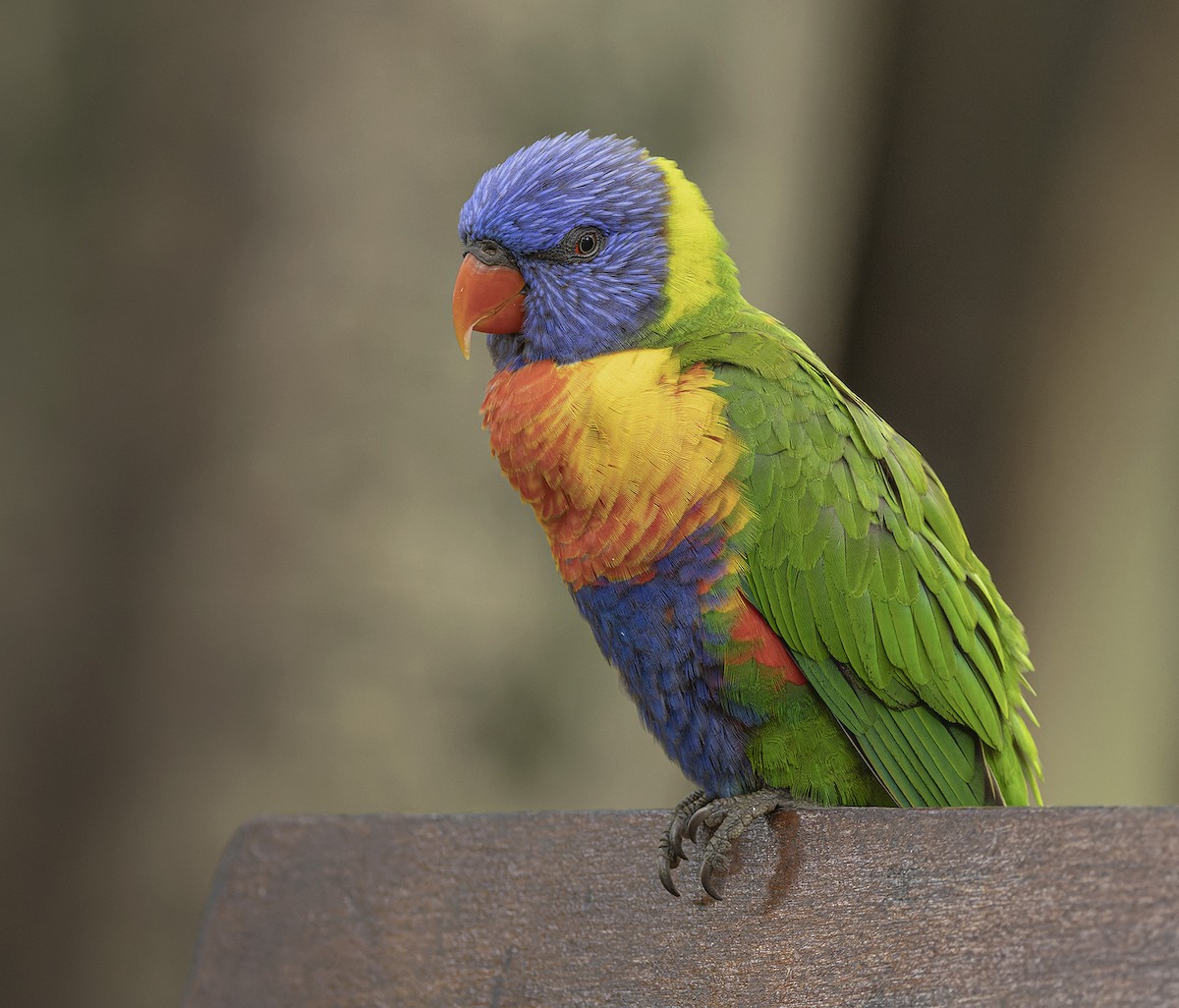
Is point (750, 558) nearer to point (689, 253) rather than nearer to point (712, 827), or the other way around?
point (712, 827)

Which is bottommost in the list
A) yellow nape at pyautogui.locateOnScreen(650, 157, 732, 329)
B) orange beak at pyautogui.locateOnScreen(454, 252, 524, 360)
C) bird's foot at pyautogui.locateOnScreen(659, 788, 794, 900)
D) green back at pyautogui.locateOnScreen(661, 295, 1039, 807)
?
bird's foot at pyautogui.locateOnScreen(659, 788, 794, 900)

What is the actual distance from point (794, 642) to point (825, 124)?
2366 millimetres

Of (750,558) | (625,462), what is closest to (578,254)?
(625,462)

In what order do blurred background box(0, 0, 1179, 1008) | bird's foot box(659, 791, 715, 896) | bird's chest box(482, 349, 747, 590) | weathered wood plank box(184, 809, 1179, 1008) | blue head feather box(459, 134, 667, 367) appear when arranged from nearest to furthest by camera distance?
1. weathered wood plank box(184, 809, 1179, 1008)
2. bird's foot box(659, 791, 715, 896)
3. bird's chest box(482, 349, 747, 590)
4. blue head feather box(459, 134, 667, 367)
5. blurred background box(0, 0, 1179, 1008)

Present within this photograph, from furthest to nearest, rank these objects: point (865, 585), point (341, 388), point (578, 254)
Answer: point (341, 388)
point (578, 254)
point (865, 585)

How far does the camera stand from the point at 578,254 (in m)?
2.20

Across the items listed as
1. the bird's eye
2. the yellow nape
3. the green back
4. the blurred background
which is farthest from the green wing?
the blurred background

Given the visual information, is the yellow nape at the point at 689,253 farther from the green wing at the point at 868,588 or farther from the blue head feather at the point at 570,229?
the green wing at the point at 868,588

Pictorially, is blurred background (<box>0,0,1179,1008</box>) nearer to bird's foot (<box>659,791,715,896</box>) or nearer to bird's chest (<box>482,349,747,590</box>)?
bird's chest (<box>482,349,747,590</box>)

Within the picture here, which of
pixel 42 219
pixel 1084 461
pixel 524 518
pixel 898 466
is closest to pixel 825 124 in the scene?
pixel 1084 461

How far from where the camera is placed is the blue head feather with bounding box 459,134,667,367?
212 centimetres

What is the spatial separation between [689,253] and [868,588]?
70 centimetres

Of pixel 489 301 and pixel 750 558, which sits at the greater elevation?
pixel 489 301

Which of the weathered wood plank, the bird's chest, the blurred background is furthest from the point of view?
the blurred background
